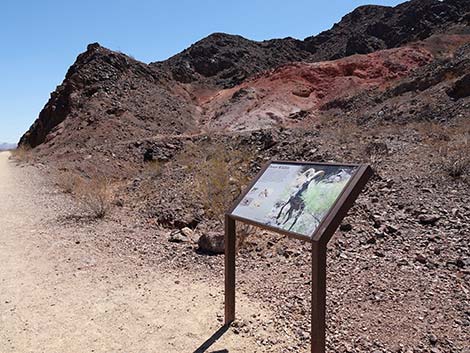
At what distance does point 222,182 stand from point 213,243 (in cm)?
268

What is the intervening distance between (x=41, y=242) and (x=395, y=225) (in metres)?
5.60

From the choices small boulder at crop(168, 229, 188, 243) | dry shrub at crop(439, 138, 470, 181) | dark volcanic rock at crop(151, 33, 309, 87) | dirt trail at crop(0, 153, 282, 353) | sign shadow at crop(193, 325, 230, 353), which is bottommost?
sign shadow at crop(193, 325, 230, 353)

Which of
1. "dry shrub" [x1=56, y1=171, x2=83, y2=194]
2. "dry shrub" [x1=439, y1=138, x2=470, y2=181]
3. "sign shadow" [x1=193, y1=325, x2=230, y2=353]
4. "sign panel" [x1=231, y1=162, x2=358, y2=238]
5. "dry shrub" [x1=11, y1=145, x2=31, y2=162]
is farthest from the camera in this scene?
"dry shrub" [x1=11, y1=145, x2=31, y2=162]

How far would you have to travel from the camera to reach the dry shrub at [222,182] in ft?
25.0

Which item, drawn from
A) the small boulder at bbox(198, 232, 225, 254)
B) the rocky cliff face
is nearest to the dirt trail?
the small boulder at bbox(198, 232, 225, 254)

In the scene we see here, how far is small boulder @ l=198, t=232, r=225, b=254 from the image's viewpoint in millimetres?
6051

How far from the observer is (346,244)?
582cm

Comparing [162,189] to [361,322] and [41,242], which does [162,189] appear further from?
[361,322]

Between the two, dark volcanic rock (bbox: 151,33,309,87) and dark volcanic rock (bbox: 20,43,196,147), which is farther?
dark volcanic rock (bbox: 151,33,309,87)

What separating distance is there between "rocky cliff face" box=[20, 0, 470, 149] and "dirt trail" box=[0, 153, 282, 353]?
12.9 meters

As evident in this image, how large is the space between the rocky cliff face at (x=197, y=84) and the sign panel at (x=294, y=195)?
1263 cm

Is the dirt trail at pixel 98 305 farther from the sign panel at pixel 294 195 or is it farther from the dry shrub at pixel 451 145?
the dry shrub at pixel 451 145

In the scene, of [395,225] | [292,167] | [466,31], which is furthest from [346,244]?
[466,31]

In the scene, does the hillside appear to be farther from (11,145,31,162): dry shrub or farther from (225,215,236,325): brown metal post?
(11,145,31,162): dry shrub
